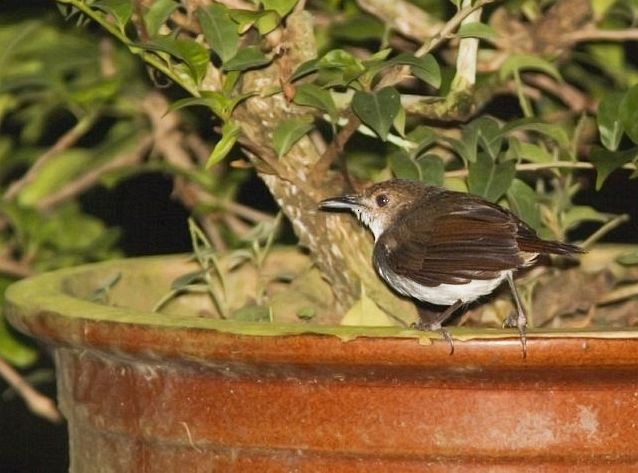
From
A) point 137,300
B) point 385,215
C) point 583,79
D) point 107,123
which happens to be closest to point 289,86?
point 385,215

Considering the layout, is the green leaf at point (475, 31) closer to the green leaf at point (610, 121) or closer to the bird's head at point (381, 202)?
the green leaf at point (610, 121)

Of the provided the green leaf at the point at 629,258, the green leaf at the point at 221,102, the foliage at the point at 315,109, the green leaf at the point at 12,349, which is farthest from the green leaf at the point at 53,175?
the green leaf at the point at 629,258

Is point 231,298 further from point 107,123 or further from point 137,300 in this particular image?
point 107,123

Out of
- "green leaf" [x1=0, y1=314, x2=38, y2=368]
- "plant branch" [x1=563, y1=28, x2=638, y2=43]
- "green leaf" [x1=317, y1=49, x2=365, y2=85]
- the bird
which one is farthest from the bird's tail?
"green leaf" [x1=0, y1=314, x2=38, y2=368]

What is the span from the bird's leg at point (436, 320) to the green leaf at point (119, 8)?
0.73m

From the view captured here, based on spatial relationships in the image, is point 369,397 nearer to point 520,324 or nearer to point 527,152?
point 520,324

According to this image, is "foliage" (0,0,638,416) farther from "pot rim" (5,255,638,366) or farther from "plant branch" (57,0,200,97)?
"pot rim" (5,255,638,366)

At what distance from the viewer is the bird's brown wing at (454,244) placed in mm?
2494

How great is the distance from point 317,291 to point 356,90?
63 centimetres

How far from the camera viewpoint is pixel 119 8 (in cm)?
237

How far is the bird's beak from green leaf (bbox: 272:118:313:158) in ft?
0.74

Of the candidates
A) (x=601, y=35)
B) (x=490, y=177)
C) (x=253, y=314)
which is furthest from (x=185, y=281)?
(x=601, y=35)

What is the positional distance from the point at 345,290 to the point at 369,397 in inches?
27.8

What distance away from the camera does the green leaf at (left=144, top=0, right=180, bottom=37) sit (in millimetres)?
2469
